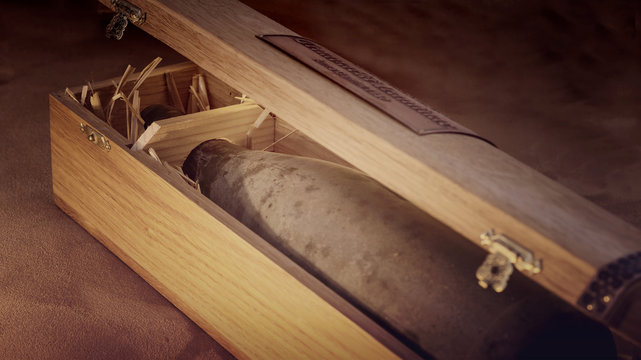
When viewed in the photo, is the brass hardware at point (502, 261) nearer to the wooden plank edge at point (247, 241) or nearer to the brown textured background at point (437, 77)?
the wooden plank edge at point (247, 241)

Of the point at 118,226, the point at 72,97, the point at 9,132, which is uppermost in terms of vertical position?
the point at 72,97

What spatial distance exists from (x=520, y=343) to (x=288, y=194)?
0.43 meters

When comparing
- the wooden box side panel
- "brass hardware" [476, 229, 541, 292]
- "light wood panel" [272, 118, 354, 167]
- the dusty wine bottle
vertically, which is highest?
"brass hardware" [476, 229, 541, 292]

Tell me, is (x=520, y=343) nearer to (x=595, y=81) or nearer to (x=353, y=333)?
(x=353, y=333)

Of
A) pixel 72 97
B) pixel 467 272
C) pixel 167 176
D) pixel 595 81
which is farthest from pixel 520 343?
pixel 595 81

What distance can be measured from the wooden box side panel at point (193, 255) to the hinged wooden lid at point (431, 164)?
194mm

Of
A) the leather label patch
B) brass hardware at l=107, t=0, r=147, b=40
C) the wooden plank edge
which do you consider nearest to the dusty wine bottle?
the wooden plank edge

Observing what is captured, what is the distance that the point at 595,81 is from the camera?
181cm

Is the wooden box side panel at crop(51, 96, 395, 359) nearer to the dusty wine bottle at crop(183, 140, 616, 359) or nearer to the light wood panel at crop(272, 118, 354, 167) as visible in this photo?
the dusty wine bottle at crop(183, 140, 616, 359)

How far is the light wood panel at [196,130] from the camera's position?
1.03 metres

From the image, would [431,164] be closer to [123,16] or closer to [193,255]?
[193,255]

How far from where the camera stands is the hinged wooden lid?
2.08 ft

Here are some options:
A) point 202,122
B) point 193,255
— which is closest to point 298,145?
point 202,122

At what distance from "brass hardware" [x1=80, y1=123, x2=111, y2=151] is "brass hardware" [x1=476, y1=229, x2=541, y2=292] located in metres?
0.70
